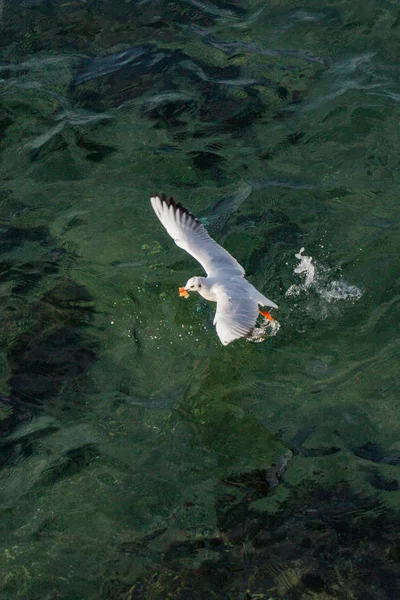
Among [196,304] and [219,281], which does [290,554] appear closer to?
[219,281]

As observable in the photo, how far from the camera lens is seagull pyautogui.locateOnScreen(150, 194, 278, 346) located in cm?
789

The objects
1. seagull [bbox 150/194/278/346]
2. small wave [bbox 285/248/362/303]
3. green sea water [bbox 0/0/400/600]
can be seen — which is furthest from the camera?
small wave [bbox 285/248/362/303]

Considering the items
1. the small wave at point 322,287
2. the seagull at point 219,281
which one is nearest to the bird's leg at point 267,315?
the seagull at point 219,281

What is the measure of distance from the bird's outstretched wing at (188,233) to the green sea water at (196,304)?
630 millimetres

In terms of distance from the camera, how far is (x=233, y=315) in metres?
7.95

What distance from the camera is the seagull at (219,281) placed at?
7.89 meters

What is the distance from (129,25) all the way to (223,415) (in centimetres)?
746

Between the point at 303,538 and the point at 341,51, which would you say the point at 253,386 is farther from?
the point at 341,51

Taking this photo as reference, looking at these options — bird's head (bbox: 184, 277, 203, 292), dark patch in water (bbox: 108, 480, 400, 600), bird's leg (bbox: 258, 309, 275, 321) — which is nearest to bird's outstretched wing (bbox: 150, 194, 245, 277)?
bird's head (bbox: 184, 277, 203, 292)

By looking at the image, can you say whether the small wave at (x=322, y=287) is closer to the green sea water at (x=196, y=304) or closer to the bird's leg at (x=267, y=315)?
the green sea water at (x=196, y=304)

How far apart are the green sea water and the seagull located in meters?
0.64

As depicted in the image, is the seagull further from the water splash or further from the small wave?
the small wave

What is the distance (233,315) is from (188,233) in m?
1.52

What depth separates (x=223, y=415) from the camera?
820 cm
